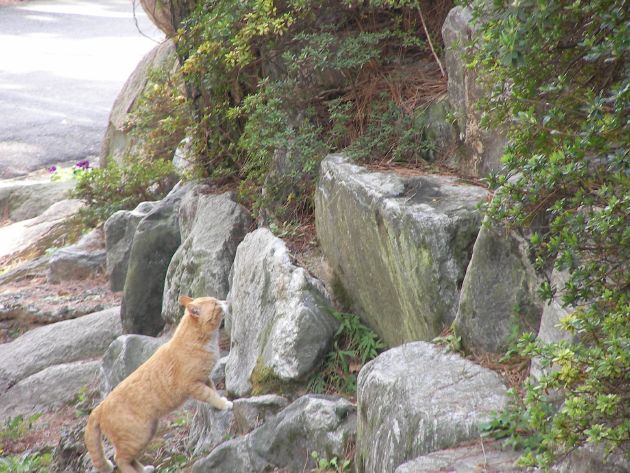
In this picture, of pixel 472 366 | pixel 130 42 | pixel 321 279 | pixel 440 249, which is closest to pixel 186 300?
pixel 321 279

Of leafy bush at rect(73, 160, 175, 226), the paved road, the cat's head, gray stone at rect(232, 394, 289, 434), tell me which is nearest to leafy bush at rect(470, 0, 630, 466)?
gray stone at rect(232, 394, 289, 434)

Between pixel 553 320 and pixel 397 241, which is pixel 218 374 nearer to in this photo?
pixel 397 241

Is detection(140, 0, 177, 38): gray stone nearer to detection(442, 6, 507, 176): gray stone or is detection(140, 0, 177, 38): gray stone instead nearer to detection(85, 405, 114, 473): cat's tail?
detection(442, 6, 507, 176): gray stone

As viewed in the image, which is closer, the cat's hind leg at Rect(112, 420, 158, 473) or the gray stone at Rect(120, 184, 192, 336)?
the cat's hind leg at Rect(112, 420, 158, 473)

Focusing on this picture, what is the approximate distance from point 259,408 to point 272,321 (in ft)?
2.40

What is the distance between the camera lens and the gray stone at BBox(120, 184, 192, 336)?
9516mm

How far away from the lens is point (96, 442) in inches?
271

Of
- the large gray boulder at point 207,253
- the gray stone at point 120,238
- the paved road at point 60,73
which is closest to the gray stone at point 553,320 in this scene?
the large gray boulder at point 207,253

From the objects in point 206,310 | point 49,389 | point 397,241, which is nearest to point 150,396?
point 206,310

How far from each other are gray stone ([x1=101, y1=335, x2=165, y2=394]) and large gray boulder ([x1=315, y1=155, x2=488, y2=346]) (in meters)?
2.48

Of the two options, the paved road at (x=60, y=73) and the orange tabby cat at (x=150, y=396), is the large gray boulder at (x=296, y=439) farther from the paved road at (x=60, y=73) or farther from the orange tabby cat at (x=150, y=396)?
the paved road at (x=60, y=73)

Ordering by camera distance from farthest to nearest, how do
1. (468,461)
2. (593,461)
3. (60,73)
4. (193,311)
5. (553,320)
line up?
1. (60,73)
2. (193,311)
3. (553,320)
4. (468,461)
5. (593,461)

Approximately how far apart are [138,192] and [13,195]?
17.4 ft

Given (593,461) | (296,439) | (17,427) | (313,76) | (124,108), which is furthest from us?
(124,108)
